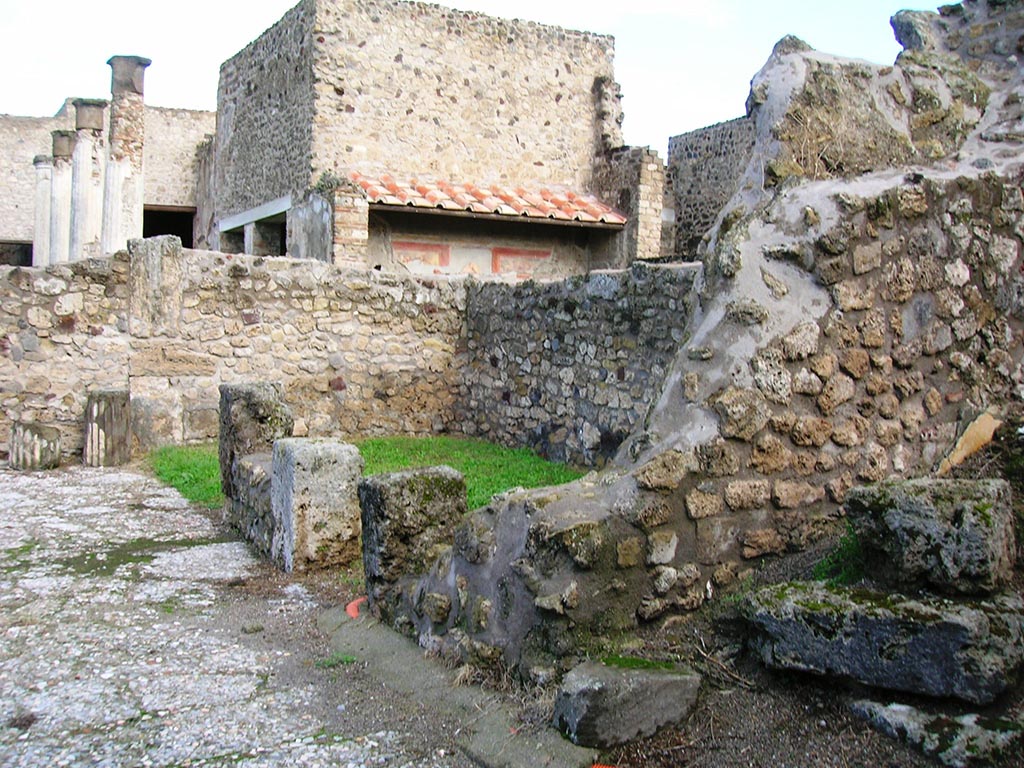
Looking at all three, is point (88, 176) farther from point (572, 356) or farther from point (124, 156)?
point (572, 356)

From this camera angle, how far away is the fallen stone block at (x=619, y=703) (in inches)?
127


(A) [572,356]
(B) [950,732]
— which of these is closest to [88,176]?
(A) [572,356]

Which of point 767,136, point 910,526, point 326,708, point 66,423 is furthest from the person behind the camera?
point 66,423

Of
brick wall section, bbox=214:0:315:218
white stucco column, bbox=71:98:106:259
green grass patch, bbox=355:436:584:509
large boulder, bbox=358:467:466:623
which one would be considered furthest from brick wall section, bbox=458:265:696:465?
white stucco column, bbox=71:98:106:259

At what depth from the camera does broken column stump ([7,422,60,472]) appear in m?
9.09

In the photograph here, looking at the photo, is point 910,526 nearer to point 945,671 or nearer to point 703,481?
point 945,671

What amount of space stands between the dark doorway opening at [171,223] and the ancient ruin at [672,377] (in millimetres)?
13277

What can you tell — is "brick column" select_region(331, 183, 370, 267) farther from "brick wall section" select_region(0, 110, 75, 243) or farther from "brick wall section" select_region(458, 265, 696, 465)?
"brick wall section" select_region(0, 110, 75, 243)

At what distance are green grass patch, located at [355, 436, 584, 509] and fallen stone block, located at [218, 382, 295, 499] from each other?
3.08 feet

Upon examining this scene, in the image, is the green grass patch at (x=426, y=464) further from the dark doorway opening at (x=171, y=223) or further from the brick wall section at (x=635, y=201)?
the dark doorway opening at (x=171, y=223)

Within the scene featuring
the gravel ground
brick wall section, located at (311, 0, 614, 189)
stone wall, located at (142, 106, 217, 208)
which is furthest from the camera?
stone wall, located at (142, 106, 217, 208)

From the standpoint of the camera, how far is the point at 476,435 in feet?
36.1

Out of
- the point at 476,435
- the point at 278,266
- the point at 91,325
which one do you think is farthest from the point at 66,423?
the point at 476,435

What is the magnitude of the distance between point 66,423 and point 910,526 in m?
8.42
